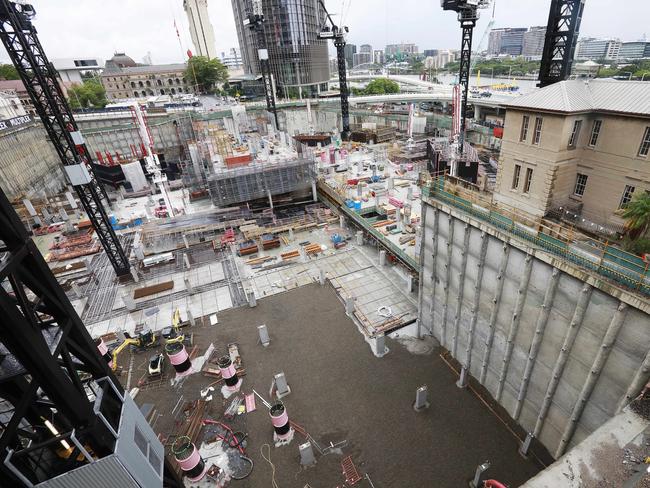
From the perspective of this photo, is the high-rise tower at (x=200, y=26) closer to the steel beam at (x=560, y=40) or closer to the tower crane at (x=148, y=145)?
the tower crane at (x=148, y=145)

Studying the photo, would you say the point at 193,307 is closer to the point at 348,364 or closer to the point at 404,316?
the point at 348,364

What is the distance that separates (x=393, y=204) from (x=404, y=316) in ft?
55.0

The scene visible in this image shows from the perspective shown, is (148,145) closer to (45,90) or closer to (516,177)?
(45,90)

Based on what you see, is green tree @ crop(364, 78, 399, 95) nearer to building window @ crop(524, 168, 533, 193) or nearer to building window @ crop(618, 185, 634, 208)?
building window @ crop(524, 168, 533, 193)

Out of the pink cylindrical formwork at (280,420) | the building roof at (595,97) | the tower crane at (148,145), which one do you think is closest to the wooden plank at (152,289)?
the tower crane at (148,145)

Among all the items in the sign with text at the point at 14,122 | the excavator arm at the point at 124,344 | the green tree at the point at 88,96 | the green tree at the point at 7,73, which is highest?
the green tree at the point at 7,73

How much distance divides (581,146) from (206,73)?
427 ft

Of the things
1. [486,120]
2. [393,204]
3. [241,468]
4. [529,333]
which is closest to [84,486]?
[241,468]

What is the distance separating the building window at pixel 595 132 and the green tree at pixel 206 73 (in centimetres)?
12509

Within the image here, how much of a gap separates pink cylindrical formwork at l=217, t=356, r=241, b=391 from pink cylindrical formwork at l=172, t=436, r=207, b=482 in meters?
4.68

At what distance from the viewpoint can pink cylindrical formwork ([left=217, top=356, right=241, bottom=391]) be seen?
20625mm

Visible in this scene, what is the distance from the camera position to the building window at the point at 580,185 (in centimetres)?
1819

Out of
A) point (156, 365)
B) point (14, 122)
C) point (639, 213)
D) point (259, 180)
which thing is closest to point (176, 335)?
point (156, 365)

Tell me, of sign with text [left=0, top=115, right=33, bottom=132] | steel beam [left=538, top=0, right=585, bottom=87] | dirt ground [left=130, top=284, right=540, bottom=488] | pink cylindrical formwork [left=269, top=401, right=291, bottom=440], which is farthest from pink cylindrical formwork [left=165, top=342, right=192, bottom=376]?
sign with text [left=0, top=115, right=33, bottom=132]
